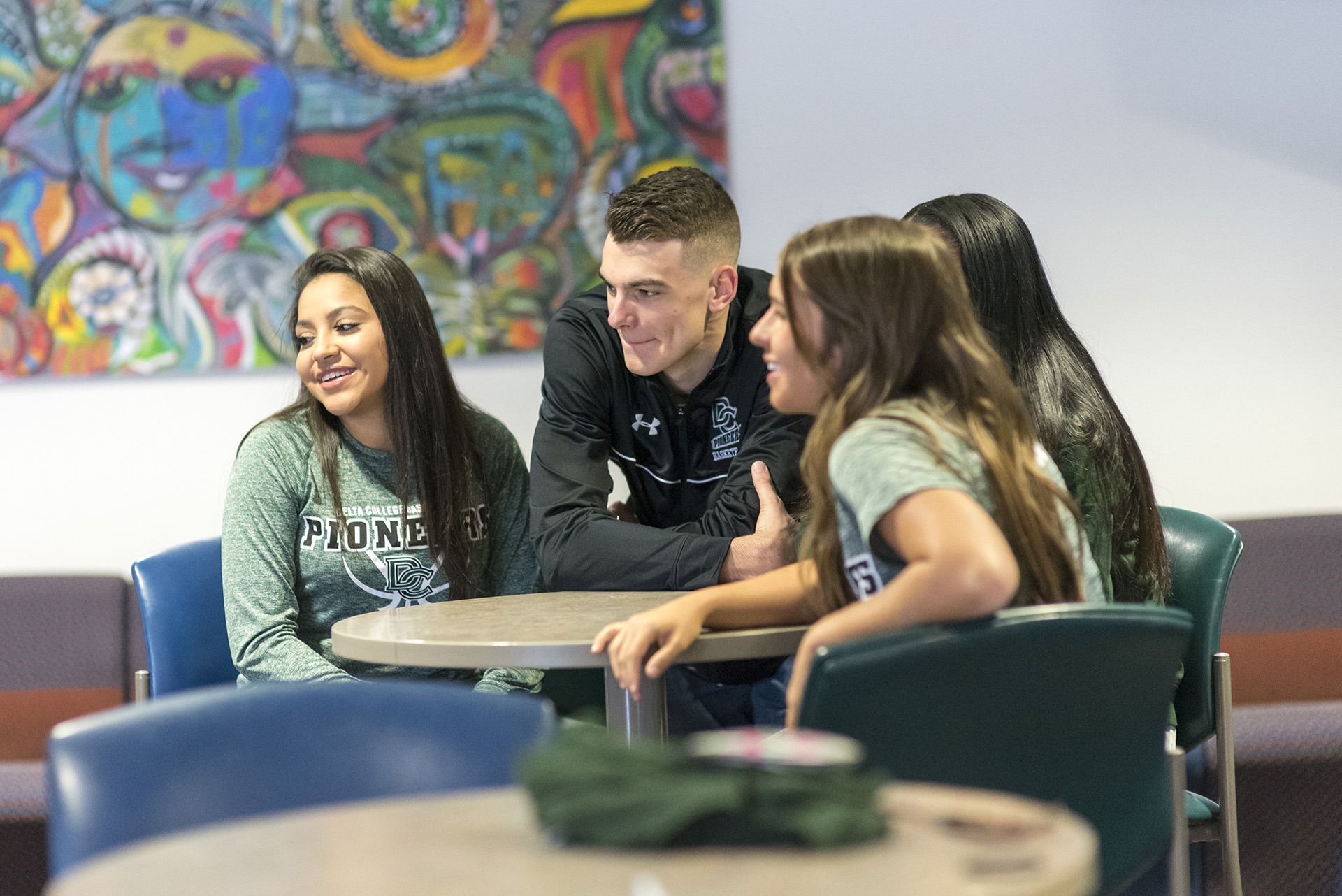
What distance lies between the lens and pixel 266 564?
2.25m

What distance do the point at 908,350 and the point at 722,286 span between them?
102cm

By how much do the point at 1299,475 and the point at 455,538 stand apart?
2.29m

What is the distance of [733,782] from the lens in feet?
2.57

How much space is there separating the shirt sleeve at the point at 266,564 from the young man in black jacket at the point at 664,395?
→ 470 millimetres

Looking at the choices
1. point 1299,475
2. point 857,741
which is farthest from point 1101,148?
point 857,741

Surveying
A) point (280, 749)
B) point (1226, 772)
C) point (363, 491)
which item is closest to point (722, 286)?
point (363, 491)

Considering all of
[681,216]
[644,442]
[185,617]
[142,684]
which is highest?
[681,216]

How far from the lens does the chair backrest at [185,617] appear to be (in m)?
2.37

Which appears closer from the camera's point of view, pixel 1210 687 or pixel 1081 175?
pixel 1210 687

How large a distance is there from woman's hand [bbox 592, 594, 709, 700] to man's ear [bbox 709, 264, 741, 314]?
3.13 ft

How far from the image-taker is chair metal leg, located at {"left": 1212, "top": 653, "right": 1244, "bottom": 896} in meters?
1.92

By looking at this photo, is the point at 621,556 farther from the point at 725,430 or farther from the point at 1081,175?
the point at 1081,175

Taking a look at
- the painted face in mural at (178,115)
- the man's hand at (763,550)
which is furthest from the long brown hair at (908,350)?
the painted face in mural at (178,115)

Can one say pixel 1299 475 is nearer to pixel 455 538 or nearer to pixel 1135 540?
pixel 1135 540
